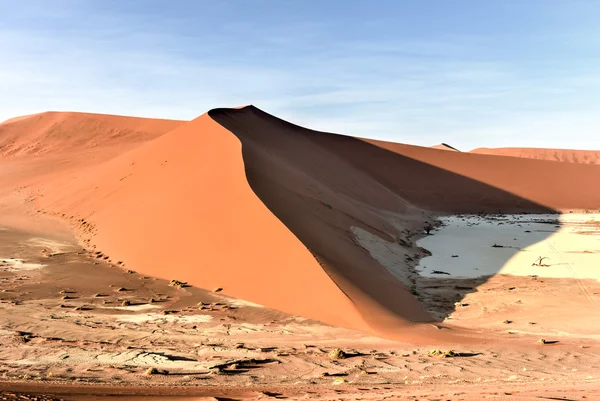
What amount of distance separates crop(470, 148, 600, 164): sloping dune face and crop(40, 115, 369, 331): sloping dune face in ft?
270

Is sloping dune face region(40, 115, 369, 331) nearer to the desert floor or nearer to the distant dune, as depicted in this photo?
the distant dune

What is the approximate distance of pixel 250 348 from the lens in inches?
283

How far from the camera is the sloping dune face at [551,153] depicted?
92938 millimetres

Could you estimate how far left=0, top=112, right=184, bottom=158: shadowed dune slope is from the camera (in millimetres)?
41250

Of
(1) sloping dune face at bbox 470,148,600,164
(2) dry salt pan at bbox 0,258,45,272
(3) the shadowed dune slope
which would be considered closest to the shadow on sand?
(2) dry salt pan at bbox 0,258,45,272

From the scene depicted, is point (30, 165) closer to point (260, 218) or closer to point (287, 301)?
point (260, 218)

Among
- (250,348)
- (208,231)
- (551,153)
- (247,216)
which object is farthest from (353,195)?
(551,153)

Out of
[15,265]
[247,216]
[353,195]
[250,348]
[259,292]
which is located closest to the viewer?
[250,348]

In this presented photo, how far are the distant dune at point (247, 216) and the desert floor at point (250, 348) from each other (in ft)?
2.55

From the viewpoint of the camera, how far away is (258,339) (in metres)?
7.73

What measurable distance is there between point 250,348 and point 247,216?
5.81 metres

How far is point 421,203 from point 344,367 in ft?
104

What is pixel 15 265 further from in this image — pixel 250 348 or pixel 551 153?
pixel 551 153

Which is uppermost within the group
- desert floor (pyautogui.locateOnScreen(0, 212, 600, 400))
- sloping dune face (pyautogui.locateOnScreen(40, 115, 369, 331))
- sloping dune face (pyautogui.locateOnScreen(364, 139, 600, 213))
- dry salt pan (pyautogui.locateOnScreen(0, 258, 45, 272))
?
sloping dune face (pyautogui.locateOnScreen(364, 139, 600, 213))
